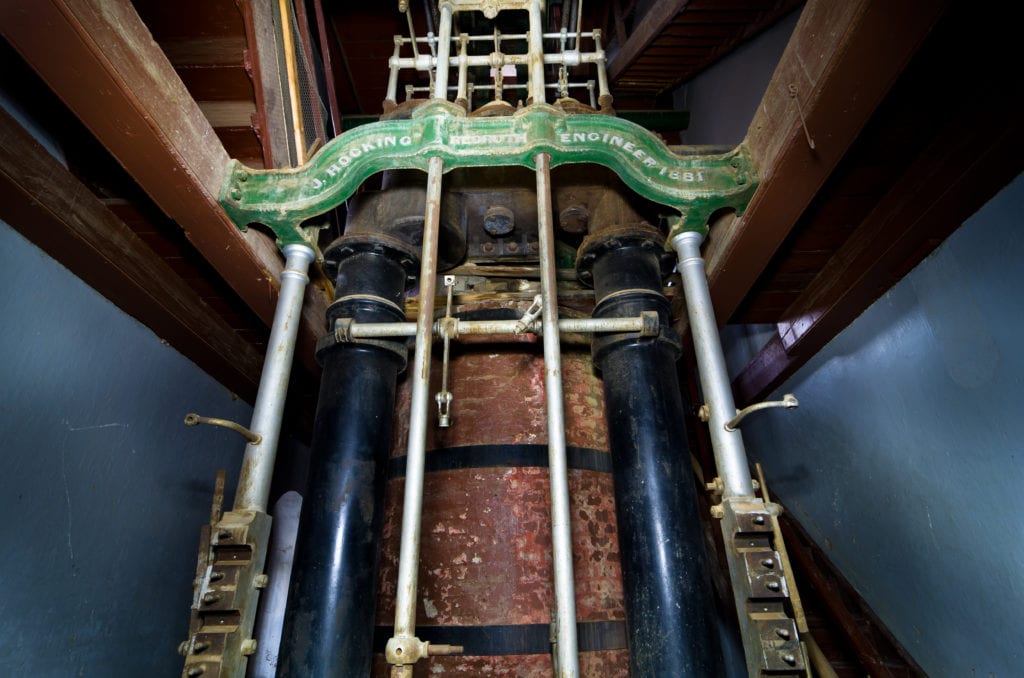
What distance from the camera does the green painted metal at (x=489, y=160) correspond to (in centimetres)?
201

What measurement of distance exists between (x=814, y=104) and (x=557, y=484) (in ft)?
4.40

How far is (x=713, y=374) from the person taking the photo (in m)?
1.83

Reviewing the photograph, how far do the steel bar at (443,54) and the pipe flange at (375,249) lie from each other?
596 mm

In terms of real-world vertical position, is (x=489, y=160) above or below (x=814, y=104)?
above

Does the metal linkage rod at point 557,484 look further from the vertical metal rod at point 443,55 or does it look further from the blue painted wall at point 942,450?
the blue painted wall at point 942,450

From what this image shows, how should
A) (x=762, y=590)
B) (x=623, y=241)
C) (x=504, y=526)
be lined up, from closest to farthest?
(x=762, y=590)
(x=504, y=526)
(x=623, y=241)

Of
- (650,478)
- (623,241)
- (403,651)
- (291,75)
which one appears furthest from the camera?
(291,75)

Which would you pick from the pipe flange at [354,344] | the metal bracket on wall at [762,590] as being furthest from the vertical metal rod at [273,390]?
the metal bracket on wall at [762,590]

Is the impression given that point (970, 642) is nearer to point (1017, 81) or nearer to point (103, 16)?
point (1017, 81)

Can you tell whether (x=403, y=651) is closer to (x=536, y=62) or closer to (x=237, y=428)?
(x=237, y=428)

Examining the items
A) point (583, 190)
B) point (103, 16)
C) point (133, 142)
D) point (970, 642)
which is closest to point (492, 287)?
point (583, 190)

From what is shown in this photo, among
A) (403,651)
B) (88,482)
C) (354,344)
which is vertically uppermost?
(354,344)

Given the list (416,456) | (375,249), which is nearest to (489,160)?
(375,249)

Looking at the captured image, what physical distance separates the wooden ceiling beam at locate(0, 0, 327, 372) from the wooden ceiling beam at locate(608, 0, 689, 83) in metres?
3.31
